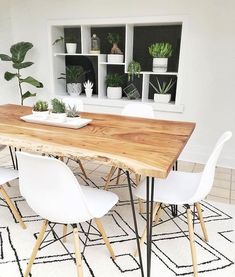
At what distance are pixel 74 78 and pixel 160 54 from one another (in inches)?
50.4

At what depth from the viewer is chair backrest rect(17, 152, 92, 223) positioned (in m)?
1.12

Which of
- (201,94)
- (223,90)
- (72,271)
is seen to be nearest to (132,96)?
(201,94)

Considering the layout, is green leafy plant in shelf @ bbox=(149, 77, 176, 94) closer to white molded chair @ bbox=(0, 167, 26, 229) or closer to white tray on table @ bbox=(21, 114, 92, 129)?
white tray on table @ bbox=(21, 114, 92, 129)

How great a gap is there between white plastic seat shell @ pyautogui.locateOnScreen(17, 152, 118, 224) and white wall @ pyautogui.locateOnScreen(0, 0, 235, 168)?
86.8 inches

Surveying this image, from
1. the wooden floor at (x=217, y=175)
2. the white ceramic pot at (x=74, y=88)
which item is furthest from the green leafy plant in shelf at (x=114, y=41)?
the wooden floor at (x=217, y=175)

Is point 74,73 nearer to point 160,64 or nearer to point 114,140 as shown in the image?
point 160,64

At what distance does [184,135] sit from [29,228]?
4.30 feet

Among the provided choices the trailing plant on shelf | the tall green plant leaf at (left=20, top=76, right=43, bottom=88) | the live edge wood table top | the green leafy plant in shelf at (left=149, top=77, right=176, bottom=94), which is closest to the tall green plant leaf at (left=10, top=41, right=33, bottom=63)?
the tall green plant leaf at (left=20, top=76, right=43, bottom=88)

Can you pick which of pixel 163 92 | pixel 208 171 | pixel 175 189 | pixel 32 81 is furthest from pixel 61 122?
pixel 32 81

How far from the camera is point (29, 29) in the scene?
3.69m

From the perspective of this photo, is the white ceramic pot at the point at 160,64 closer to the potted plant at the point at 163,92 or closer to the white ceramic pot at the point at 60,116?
the potted plant at the point at 163,92

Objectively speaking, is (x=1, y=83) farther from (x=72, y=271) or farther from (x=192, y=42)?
(x=72, y=271)

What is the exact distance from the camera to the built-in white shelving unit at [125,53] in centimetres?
309

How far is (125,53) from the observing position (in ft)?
10.8
